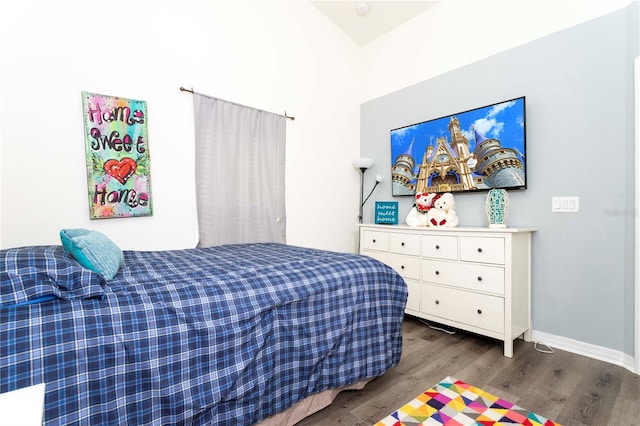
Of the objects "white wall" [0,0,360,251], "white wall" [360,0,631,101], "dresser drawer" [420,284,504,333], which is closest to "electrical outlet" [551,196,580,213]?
"dresser drawer" [420,284,504,333]

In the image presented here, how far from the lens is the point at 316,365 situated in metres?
1.42

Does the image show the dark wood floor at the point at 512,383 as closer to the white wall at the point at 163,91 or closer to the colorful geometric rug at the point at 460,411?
the colorful geometric rug at the point at 460,411

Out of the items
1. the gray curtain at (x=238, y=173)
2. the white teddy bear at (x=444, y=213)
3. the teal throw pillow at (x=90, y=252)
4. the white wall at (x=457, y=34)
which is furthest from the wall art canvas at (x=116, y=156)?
the white wall at (x=457, y=34)

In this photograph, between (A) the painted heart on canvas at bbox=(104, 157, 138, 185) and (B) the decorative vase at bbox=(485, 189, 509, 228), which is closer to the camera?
(A) the painted heart on canvas at bbox=(104, 157, 138, 185)

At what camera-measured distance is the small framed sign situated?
123 inches

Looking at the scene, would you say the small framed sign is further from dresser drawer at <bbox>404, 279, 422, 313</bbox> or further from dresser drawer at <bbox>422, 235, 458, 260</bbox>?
dresser drawer at <bbox>404, 279, 422, 313</bbox>

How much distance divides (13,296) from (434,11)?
3.68 metres

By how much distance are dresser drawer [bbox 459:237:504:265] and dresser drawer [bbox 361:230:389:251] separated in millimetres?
714

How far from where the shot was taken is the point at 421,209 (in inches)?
114

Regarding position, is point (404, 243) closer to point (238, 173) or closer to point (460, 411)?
point (460, 411)

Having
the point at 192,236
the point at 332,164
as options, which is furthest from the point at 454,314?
the point at 192,236

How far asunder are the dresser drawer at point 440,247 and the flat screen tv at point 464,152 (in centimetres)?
55

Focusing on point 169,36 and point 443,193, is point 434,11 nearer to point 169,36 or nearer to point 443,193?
point 443,193

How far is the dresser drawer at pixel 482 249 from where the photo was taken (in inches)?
85.0
